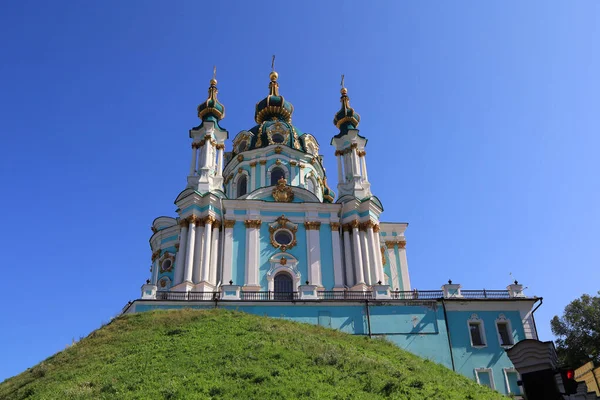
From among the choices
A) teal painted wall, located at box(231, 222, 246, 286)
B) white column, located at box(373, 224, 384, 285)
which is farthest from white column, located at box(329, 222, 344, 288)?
teal painted wall, located at box(231, 222, 246, 286)

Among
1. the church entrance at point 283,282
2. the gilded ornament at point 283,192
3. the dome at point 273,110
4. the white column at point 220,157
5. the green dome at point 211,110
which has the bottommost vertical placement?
the church entrance at point 283,282

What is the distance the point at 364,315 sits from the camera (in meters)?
25.5

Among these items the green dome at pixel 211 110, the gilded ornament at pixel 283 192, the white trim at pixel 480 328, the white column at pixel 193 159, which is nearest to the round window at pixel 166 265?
the white column at pixel 193 159

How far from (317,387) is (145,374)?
520 cm

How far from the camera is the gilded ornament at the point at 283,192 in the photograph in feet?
112

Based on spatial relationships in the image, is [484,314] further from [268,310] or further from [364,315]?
[268,310]

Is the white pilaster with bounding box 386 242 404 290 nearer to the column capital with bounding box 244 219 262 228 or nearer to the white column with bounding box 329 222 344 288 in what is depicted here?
the white column with bounding box 329 222 344 288

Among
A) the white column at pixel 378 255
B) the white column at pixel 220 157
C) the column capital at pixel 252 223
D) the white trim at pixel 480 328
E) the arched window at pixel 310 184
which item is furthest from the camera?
the arched window at pixel 310 184

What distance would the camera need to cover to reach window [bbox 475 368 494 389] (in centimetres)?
2387

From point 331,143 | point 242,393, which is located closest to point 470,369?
point 242,393

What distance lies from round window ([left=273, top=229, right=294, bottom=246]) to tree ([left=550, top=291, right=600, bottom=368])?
20.5 m

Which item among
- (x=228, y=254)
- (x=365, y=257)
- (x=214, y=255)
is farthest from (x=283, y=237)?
(x=365, y=257)

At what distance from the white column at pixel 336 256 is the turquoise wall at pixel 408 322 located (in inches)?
198

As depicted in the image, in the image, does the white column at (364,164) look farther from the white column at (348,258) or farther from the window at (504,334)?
the window at (504,334)
